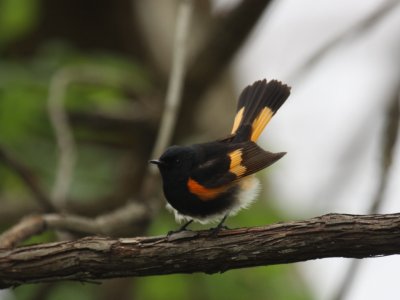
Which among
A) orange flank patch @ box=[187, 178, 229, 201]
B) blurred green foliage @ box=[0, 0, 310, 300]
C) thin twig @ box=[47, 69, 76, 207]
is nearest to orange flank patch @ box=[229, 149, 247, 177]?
orange flank patch @ box=[187, 178, 229, 201]

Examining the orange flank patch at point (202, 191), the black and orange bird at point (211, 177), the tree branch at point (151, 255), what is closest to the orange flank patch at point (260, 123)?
the black and orange bird at point (211, 177)

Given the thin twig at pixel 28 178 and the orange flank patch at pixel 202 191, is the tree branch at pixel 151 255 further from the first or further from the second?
the thin twig at pixel 28 178

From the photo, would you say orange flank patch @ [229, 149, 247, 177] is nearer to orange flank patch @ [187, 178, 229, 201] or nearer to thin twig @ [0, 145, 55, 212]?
orange flank patch @ [187, 178, 229, 201]

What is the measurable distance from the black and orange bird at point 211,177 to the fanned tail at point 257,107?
0.11m

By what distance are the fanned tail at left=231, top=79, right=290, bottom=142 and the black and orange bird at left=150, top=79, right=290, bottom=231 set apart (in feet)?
0.37

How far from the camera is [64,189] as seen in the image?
172 inches

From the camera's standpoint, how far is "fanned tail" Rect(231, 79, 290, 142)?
4109 mm

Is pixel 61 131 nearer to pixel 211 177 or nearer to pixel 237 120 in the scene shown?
pixel 237 120

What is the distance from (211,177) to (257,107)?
1.97 feet

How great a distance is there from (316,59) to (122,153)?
6.84ft

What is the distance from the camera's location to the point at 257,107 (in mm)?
4199

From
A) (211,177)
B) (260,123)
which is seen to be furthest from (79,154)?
(211,177)

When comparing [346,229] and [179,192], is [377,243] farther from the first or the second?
[179,192]

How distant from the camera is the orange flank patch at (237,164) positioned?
374 centimetres
